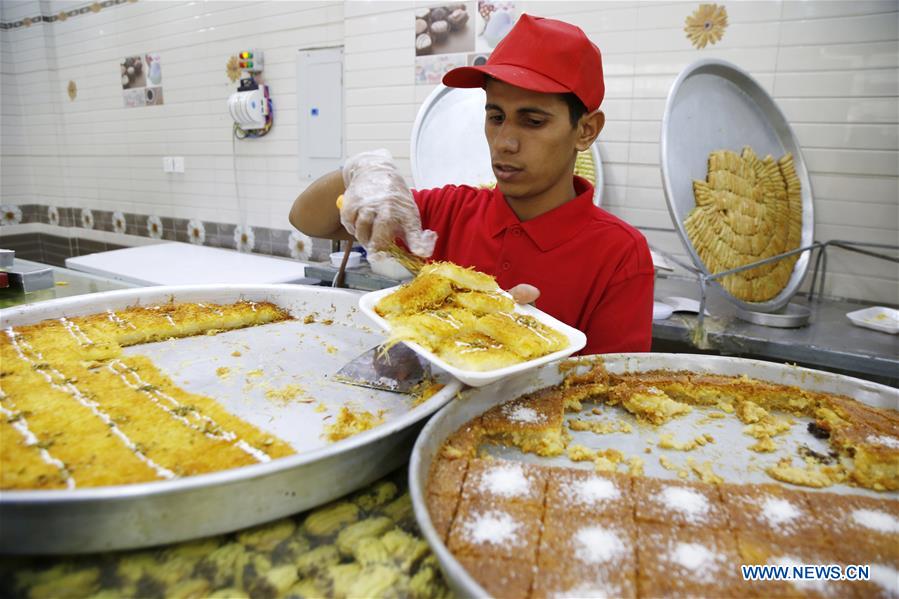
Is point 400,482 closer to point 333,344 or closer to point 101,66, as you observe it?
point 333,344

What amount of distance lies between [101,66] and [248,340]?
5858 mm

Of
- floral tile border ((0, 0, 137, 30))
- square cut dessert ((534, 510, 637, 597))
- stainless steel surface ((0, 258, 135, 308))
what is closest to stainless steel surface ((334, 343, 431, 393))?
square cut dessert ((534, 510, 637, 597))

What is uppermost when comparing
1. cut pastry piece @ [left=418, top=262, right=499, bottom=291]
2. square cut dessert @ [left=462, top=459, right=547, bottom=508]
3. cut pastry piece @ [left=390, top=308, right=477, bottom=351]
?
cut pastry piece @ [left=418, top=262, right=499, bottom=291]

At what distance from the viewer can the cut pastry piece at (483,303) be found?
1.30 meters

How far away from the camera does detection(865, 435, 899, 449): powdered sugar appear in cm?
105

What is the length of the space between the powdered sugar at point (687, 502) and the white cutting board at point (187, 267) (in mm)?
3107

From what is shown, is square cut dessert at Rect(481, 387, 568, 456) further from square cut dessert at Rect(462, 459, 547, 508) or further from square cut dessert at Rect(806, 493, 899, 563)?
square cut dessert at Rect(806, 493, 899, 563)

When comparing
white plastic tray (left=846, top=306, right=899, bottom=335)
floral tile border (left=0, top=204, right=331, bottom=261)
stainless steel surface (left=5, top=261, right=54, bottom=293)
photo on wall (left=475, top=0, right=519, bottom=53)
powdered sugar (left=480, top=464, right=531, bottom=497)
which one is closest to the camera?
powdered sugar (left=480, top=464, right=531, bottom=497)

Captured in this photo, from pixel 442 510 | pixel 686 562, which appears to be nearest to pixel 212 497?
pixel 442 510

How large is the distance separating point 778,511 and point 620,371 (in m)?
0.53

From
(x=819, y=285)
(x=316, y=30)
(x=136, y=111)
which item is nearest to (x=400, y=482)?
(x=819, y=285)

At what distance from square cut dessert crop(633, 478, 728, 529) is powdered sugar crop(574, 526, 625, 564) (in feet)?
0.23

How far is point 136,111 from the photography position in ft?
18.5

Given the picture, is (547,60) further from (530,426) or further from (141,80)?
(141,80)
